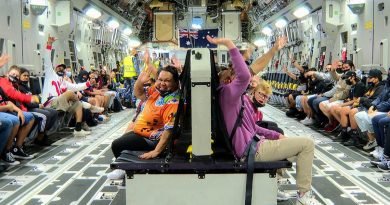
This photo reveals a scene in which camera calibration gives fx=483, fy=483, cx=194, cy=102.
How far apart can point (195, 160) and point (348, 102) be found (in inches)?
208

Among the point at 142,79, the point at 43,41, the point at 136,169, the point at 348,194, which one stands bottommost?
the point at 348,194

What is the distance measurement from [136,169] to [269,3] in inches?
660

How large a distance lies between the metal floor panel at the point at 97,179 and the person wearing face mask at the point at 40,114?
0.27 metres

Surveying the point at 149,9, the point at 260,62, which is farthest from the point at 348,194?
the point at 149,9

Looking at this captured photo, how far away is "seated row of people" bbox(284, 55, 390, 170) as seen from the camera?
671 centimetres

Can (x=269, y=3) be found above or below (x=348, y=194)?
above

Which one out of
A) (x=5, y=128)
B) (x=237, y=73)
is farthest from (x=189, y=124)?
(x=5, y=128)

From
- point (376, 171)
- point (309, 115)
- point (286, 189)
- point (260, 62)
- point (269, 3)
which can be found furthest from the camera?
point (269, 3)

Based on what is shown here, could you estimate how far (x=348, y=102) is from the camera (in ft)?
26.5

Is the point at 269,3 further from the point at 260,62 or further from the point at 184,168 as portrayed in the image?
the point at 184,168

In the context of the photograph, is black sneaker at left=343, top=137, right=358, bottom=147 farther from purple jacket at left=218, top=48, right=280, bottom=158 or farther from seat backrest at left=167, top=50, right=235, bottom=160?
seat backrest at left=167, top=50, right=235, bottom=160

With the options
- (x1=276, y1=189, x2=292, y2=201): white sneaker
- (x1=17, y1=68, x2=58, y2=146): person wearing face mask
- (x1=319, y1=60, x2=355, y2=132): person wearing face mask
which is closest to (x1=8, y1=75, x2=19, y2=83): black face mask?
(x1=17, y1=68, x2=58, y2=146): person wearing face mask

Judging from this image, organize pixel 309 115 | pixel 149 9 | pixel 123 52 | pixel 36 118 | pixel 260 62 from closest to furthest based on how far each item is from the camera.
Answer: pixel 260 62 < pixel 36 118 < pixel 309 115 < pixel 123 52 < pixel 149 9

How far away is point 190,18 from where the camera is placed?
26625 millimetres
